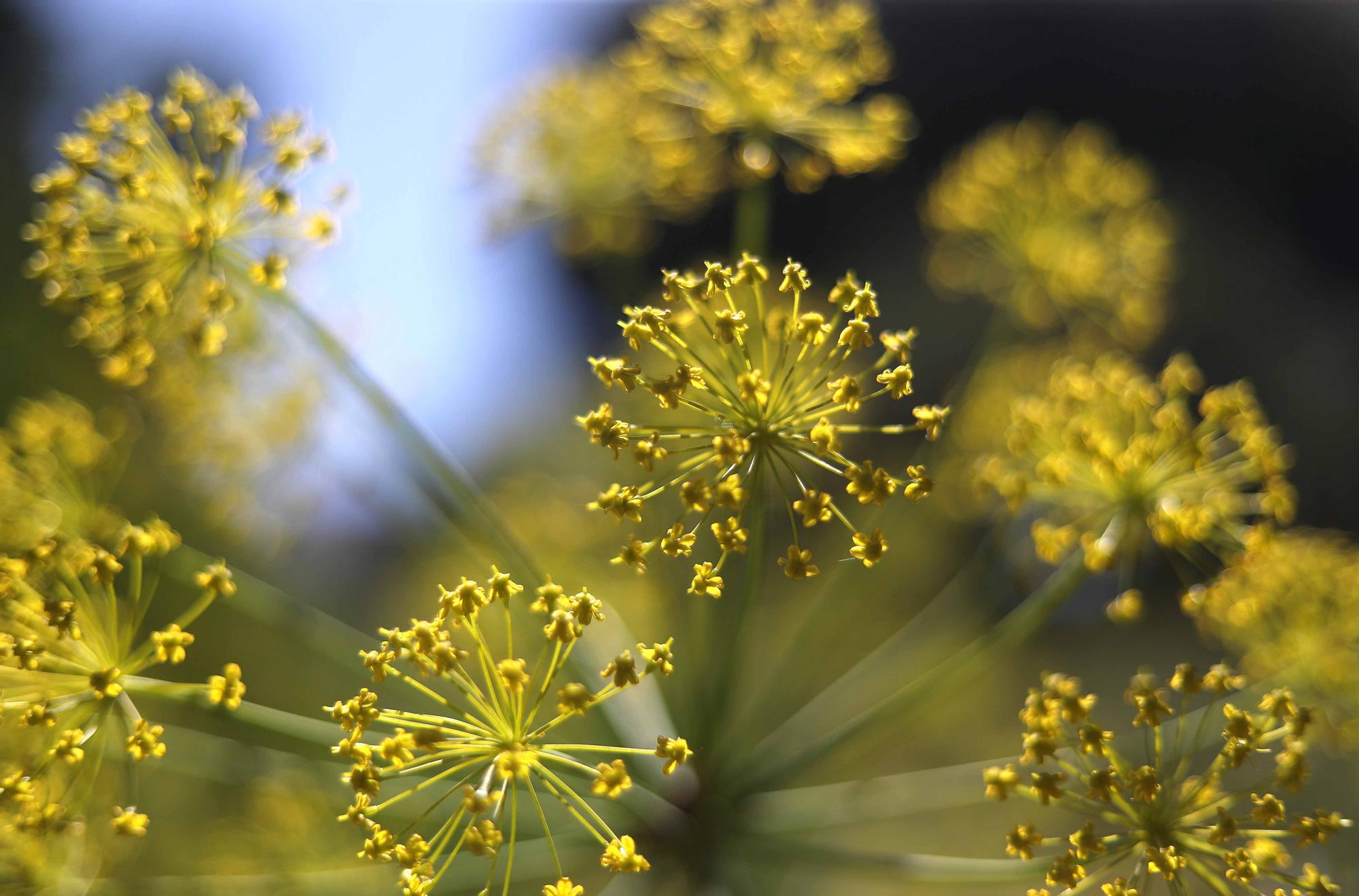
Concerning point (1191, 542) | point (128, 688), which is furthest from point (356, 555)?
point (1191, 542)

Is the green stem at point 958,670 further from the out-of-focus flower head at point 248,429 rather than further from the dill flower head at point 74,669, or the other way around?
the out-of-focus flower head at point 248,429

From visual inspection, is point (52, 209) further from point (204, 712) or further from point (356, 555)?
point (356, 555)

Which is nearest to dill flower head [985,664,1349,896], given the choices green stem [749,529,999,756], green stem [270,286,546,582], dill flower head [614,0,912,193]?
green stem [749,529,999,756]

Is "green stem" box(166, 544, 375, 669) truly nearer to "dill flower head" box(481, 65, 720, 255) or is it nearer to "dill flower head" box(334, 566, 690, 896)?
"dill flower head" box(334, 566, 690, 896)

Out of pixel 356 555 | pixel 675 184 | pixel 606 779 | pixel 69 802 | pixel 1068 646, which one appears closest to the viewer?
pixel 606 779

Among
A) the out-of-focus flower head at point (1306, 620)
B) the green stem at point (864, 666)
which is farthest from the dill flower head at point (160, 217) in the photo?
the out-of-focus flower head at point (1306, 620)
